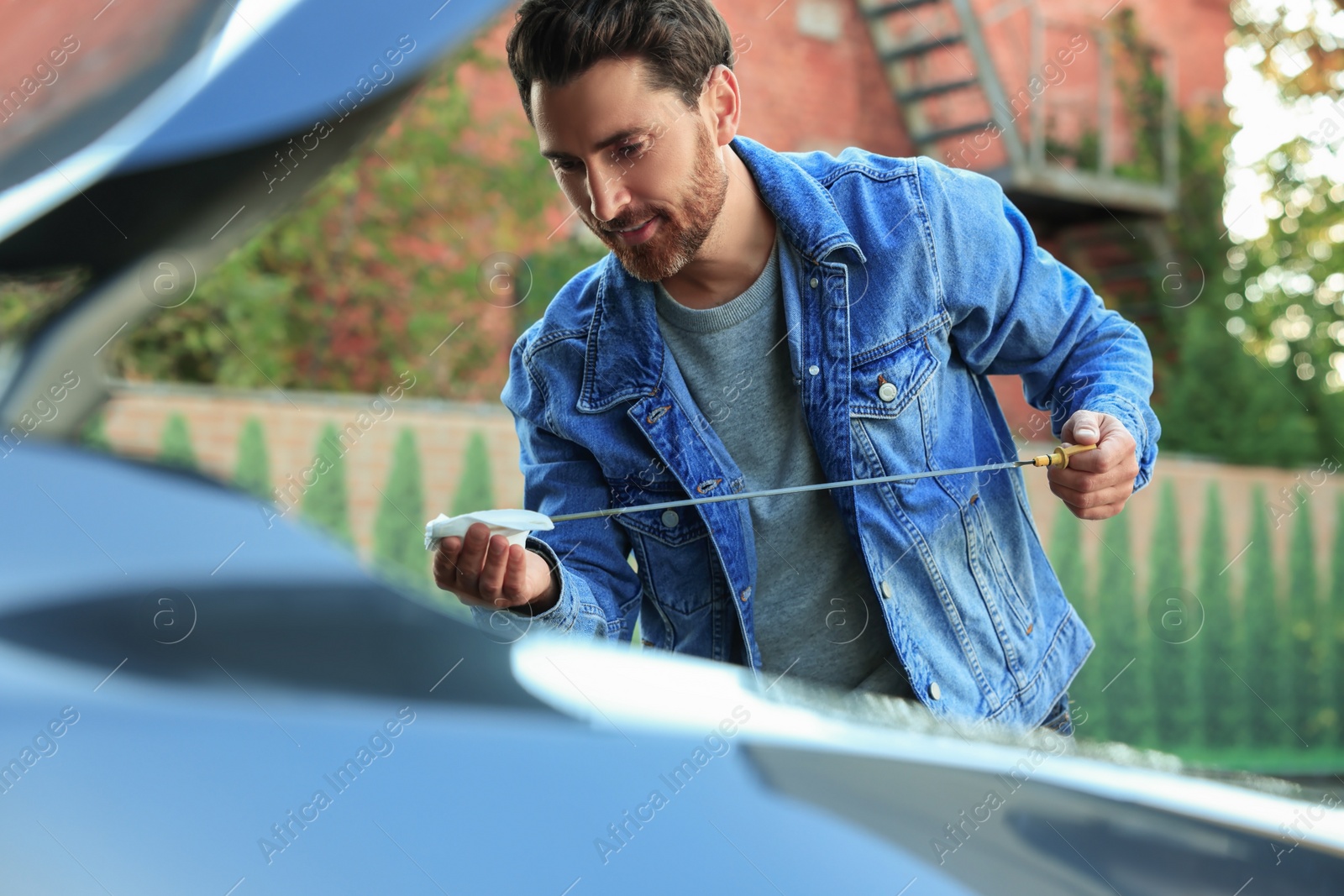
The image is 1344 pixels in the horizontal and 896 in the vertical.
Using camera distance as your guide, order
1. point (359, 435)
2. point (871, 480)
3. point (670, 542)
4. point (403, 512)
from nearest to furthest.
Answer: point (871, 480) < point (670, 542) < point (359, 435) < point (403, 512)

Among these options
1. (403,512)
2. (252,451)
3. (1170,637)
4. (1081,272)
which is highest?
(252,451)

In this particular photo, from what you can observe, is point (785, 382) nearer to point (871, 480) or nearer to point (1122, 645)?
point (871, 480)

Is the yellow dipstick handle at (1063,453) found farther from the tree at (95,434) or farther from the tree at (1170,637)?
the tree at (1170,637)

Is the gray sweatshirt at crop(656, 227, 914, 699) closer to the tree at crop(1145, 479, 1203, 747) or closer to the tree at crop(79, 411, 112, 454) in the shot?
the tree at crop(79, 411, 112, 454)

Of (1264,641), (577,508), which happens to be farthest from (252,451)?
(1264,641)

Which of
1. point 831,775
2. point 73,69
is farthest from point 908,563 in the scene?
point 73,69

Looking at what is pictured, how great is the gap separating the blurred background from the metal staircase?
0.02 meters

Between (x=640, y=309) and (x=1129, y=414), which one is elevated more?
(x=640, y=309)

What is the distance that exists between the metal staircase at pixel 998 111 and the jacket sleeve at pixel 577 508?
19.2 ft

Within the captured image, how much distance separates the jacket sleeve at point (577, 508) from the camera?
1714 millimetres

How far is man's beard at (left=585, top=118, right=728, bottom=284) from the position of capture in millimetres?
1576

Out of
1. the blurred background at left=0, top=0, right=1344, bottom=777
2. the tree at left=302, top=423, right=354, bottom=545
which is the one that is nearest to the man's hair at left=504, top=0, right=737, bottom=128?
the blurred background at left=0, top=0, right=1344, bottom=777

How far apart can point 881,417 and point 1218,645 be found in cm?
583

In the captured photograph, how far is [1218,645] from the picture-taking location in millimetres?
6754
